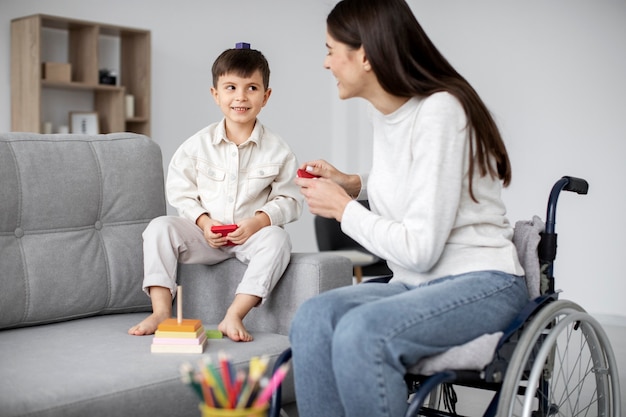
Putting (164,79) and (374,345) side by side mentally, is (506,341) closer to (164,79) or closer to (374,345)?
(374,345)

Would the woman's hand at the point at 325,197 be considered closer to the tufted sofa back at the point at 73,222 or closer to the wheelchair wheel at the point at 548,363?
the wheelchair wheel at the point at 548,363

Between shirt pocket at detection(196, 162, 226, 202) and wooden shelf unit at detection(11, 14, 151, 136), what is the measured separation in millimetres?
2830

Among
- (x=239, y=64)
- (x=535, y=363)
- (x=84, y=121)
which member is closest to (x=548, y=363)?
(x=535, y=363)

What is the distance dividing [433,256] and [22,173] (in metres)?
1.17

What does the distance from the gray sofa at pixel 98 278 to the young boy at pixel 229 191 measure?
86mm

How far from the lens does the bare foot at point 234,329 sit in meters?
1.97

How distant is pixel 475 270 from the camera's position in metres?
1.60

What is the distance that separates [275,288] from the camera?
2168 mm

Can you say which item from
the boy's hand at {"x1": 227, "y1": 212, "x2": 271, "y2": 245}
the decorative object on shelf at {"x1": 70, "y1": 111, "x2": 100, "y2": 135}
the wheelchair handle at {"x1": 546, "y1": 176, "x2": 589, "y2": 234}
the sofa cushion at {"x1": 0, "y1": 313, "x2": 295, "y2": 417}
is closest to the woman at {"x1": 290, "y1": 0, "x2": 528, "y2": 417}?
the wheelchair handle at {"x1": 546, "y1": 176, "x2": 589, "y2": 234}

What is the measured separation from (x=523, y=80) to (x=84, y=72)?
2.93m

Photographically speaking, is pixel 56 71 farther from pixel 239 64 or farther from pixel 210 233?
pixel 210 233

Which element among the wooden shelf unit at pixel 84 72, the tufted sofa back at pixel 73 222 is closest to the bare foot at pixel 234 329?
the tufted sofa back at pixel 73 222

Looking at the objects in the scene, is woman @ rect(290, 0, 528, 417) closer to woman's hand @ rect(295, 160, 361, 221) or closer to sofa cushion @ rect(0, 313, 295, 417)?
woman's hand @ rect(295, 160, 361, 221)

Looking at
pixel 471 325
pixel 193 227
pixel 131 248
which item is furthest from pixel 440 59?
pixel 131 248
